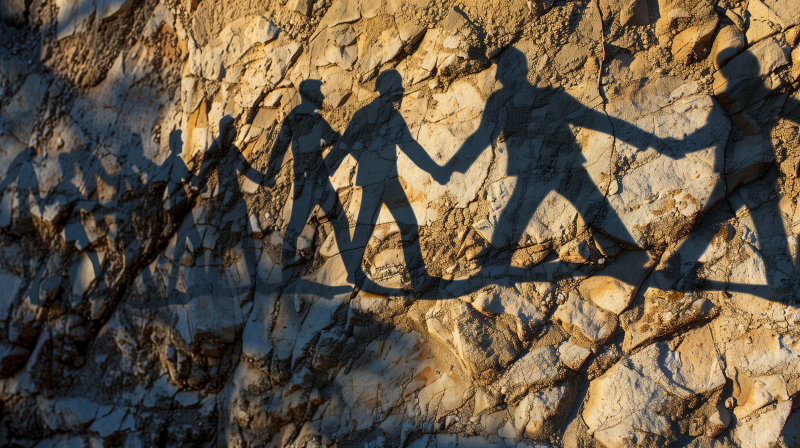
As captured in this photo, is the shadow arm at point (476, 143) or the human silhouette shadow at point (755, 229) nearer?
the human silhouette shadow at point (755, 229)

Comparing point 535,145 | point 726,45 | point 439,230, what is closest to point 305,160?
point 439,230

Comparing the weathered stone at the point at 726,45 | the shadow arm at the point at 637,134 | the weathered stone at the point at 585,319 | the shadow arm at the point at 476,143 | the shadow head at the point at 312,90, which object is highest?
the shadow head at the point at 312,90

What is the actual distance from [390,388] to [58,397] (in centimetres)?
212

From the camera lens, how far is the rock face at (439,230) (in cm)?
139

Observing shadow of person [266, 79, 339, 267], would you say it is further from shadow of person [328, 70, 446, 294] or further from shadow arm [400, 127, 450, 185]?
shadow arm [400, 127, 450, 185]

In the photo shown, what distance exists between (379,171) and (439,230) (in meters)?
0.38

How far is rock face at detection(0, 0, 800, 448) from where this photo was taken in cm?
139

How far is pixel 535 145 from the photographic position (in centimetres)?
157

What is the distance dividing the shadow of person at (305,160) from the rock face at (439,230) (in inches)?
0.5

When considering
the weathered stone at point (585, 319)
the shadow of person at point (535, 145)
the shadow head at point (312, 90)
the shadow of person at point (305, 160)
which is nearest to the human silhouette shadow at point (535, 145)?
the shadow of person at point (535, 145)

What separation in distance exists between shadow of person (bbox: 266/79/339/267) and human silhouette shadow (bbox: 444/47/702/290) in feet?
1.95

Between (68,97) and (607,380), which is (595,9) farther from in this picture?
(68,97)

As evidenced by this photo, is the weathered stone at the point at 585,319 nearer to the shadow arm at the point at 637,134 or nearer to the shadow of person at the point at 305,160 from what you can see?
the shadow arm at the point at 637,134

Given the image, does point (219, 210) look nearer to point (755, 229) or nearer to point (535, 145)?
point (535, 145)
